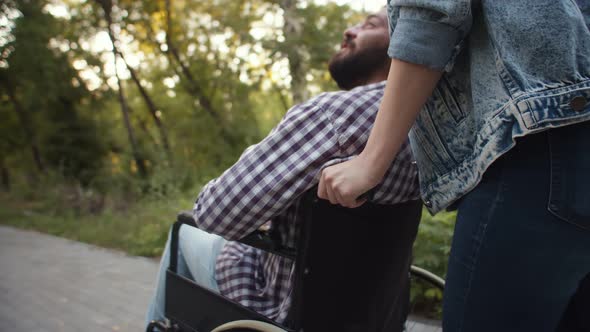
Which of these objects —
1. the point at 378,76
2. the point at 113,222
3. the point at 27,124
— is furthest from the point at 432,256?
the point at 27,124

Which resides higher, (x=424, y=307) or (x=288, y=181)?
(x=288, y=181)

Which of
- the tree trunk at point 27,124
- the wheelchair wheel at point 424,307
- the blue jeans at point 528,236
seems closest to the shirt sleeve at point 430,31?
the blue jeans at point 528,236

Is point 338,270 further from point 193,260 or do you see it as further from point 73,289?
point 73,289

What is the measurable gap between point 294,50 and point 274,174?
19.7 ft

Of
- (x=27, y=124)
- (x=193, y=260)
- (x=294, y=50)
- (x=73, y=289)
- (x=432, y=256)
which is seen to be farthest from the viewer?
(x=27, y=124)

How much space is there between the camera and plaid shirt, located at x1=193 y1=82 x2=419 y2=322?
4.63ft

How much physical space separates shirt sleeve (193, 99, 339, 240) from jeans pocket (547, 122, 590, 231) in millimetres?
677

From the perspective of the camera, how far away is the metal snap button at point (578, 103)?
82 centimetres

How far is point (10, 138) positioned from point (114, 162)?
14.9 feet

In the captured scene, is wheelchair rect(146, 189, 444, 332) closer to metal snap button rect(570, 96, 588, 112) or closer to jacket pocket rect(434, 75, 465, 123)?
jacket pocket rect(434, 75, 465, 123)

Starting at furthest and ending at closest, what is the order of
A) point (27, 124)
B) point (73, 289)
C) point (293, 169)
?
point (27, 124) → point (73, 289) → point (293, 169)

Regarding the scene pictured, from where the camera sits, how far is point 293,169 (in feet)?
4.59

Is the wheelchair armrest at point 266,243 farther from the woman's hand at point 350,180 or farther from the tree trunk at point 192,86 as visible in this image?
the tree trunk at point 192,86

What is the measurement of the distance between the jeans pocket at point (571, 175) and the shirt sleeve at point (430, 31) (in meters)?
0.25
